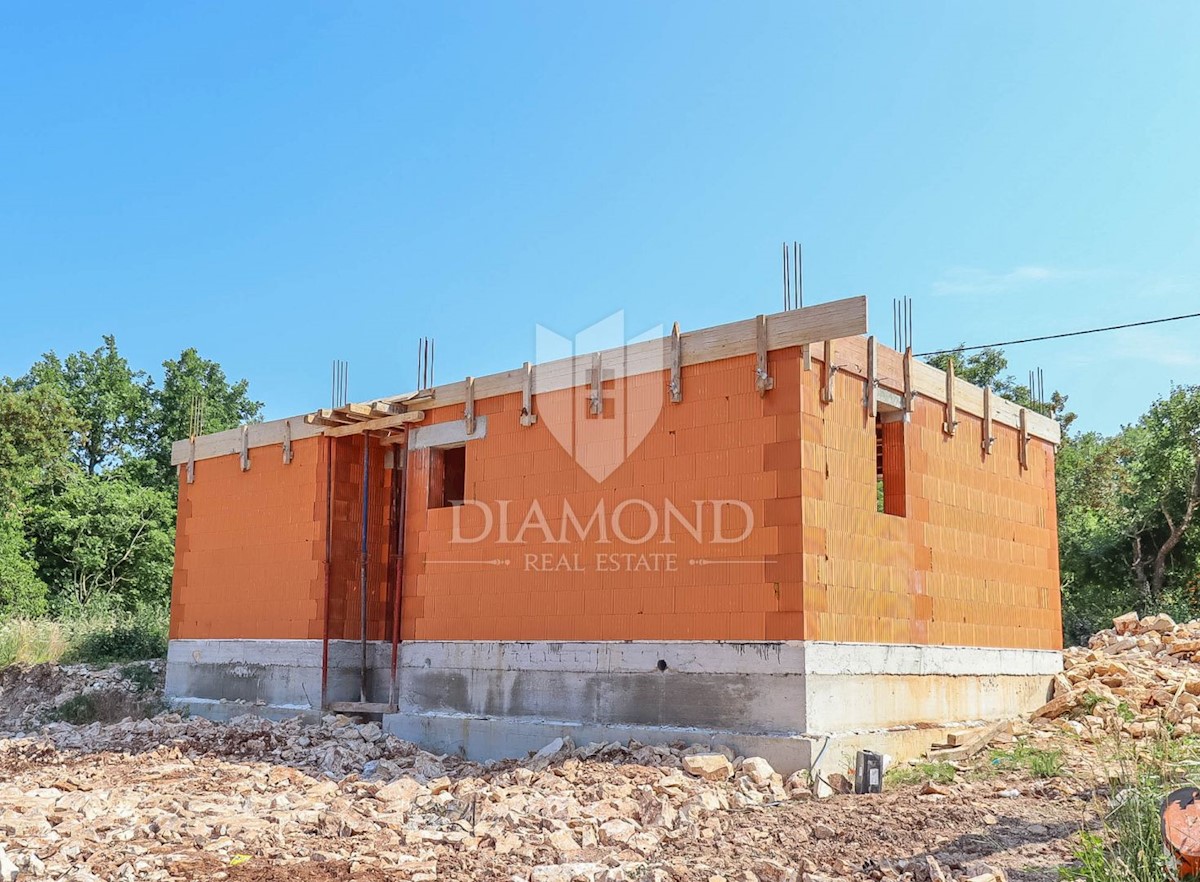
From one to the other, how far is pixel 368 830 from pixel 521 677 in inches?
117

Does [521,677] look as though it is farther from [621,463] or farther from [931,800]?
[931,800]

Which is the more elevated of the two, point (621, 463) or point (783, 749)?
point (621, 463)

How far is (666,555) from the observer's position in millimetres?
9797

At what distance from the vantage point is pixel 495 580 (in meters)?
11.1

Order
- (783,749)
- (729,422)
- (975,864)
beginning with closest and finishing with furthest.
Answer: (975,864), (783,749), (729,422)

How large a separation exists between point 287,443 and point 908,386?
7342 mm

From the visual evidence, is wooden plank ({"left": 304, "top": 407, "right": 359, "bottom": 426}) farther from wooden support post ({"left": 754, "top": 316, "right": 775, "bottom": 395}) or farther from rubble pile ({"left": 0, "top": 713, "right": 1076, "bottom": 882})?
wooden support post ({"left": 754, "top": 316, "right": 775, "bottom": 395})

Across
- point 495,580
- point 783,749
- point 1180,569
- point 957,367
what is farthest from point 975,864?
point 957,367

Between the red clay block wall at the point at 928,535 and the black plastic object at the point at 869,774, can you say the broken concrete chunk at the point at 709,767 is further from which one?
the red clay block wall at the point at 928,535

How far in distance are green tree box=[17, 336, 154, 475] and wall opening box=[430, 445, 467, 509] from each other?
2446 cm

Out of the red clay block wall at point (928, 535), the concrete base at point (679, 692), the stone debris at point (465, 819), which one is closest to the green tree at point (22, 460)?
the concrete base at point (679, 692)

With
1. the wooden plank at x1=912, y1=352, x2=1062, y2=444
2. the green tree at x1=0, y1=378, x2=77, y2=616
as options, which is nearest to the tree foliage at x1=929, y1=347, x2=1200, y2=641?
the wooden plank at x1=912, y1=352, x2=1062, y2=444

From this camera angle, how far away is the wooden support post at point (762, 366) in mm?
9344

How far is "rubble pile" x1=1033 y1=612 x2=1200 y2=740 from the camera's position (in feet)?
34.5
